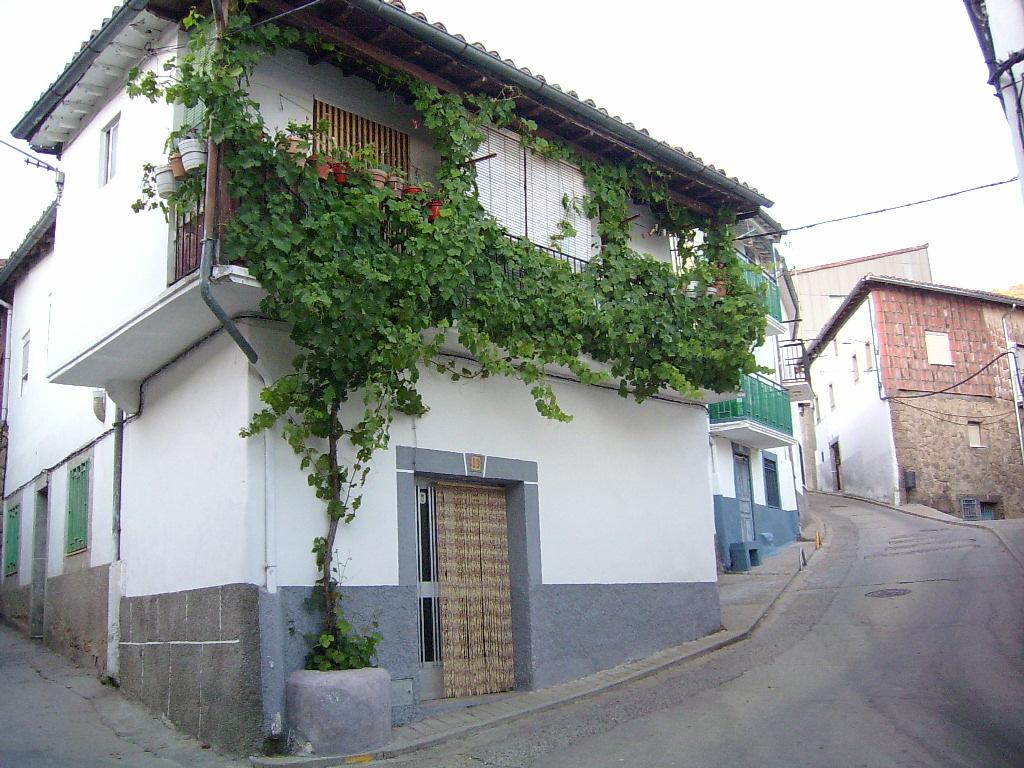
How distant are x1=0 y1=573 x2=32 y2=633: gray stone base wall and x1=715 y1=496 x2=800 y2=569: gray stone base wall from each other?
11969 mm

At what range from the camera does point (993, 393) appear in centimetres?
3162

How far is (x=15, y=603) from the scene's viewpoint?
14.1 m

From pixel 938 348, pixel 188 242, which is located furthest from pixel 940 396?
pixel 188 242

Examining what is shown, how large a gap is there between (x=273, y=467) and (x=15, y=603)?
8.42 meters

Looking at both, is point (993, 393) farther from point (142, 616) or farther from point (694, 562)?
point (142, 616)

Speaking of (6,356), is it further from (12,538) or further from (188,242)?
(188,242)

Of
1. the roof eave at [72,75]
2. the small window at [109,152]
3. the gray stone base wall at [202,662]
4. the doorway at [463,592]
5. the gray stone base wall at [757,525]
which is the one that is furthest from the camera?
the gray stone base wall at [757,525]

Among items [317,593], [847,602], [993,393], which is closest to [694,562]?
[847,602]

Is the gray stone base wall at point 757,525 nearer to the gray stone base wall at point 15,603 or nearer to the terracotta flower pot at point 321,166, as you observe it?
the gray stone base wall at point 15,603

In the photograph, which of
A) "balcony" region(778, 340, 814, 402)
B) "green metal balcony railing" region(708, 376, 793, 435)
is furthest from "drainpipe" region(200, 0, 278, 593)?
"balcony" region(778, 340, 814, 402)

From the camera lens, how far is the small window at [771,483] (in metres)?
22.9

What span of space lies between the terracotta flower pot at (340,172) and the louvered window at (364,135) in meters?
0.77

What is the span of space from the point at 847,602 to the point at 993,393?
817 inches

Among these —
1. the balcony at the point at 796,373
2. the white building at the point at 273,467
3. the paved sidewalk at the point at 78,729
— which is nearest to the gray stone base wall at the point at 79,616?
the white building at the point at 273,467
